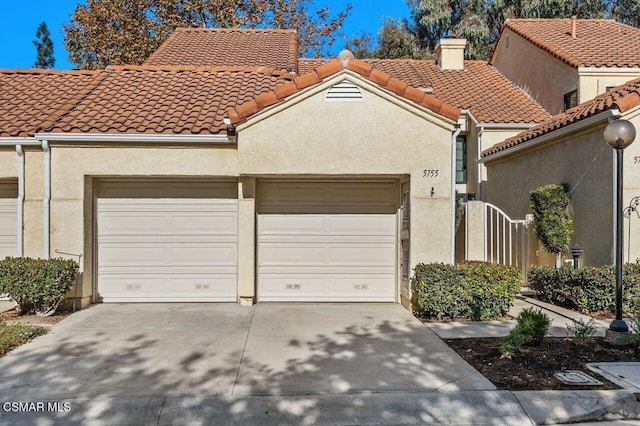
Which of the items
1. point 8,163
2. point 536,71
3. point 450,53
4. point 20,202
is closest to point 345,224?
point 20,202

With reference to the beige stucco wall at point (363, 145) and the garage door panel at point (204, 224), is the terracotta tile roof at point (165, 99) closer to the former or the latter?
the beige stucco wall at point (363, 145)

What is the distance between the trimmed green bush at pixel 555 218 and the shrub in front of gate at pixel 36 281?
9.32 meters

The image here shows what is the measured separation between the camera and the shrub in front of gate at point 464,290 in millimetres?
8039

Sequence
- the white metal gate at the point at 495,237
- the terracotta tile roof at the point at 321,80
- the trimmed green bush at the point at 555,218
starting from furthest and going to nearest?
the white metal gate at the point at 495,237 < the trimmed green bush at the point at 555,218 < the terracotta tile roof at the point at 321,80

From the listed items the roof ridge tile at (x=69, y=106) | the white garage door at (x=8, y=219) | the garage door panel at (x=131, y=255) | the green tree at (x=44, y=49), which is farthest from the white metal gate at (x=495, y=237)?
the green tree at (x=44, y=49)

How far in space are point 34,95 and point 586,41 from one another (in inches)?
662

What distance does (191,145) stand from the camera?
908cm

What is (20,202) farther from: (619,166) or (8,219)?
(619,166)

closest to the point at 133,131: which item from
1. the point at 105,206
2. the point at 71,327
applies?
the point at 105,206

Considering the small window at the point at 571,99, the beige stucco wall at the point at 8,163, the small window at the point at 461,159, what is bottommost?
the beige stucco wall at the point at 8,163

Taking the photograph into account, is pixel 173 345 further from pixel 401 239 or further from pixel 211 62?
pixel 211 62

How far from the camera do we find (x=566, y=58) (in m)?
15.2

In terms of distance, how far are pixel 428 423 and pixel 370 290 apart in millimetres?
5286

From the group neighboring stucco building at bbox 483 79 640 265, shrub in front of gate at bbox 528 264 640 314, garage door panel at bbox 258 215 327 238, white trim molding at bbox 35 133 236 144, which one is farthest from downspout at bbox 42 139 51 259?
neighboring stucco building at bbox 483 79 640 265
